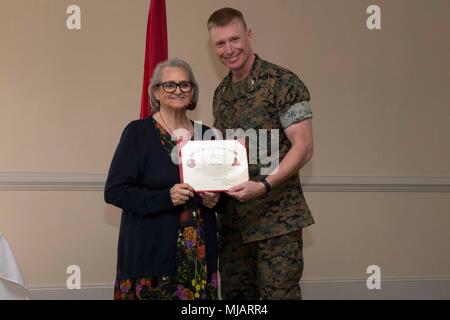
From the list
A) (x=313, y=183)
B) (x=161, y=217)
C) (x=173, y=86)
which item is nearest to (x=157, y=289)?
(x=161, y=217)

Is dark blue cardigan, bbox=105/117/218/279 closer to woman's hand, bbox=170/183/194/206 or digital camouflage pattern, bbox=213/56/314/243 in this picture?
woman's hand, bbox=170/183/194/206

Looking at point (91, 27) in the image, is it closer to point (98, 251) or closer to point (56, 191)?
point (56, 191)

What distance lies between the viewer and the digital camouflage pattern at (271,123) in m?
2.30

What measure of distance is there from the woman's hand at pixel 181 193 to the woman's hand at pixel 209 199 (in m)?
0.09

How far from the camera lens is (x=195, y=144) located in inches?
82.9

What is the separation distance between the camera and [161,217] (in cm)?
214

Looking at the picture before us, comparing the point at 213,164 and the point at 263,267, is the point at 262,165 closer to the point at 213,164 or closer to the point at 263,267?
the point at 213,164

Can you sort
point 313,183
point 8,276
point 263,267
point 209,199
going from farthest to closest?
1. point 313,183
2. point 263,267
3. point 209,199
4. point 8,276

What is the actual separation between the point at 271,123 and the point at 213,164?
1.15 feet

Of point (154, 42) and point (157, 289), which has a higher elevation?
point (154, 42)

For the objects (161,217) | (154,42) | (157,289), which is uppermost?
(154,42)

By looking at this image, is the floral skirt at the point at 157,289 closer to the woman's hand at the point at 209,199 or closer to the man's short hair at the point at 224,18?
the woman's hand at the point at 209,199

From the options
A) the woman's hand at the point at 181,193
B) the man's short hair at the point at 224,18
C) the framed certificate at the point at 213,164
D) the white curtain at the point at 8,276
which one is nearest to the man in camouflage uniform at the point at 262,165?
the man's short hair at the point at 224,18
